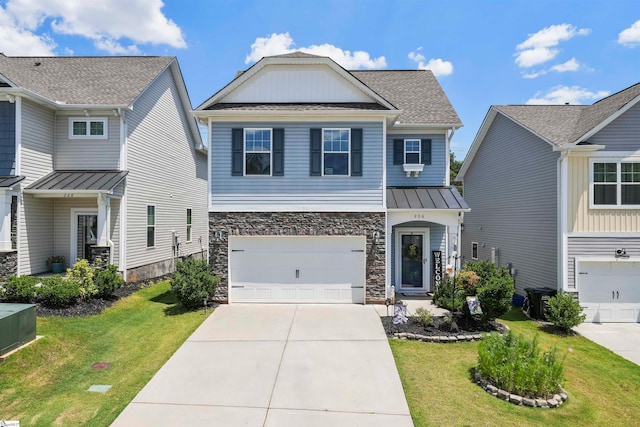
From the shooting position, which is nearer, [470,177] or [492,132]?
[492,132]

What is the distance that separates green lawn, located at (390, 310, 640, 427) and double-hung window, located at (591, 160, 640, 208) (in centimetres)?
488

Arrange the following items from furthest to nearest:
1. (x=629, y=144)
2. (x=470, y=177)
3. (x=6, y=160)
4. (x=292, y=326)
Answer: (x=470, y=177) → (x=6, y=160) → (x=629, y=144) → (x=292, y=326)

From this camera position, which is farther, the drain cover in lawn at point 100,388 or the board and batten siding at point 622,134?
the board and batten siding at point 622,134

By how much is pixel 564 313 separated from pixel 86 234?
16.8m

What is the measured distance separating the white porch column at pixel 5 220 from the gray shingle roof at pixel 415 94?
12.8 m

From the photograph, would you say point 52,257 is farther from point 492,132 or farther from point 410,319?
point 492,132

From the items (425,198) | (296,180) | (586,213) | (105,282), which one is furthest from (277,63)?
(586,213)

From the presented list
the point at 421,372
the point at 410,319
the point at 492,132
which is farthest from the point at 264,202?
the point at 492,132

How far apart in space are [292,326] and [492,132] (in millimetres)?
12545

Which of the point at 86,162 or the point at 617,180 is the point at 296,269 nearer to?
the point at 86,162

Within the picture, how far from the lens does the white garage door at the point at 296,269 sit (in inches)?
442

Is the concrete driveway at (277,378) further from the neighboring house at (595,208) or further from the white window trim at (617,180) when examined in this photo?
the white window trim at (617,180)

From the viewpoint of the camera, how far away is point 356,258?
11.2m

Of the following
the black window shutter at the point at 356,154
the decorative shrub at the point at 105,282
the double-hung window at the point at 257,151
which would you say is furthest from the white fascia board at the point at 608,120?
the decorative shrub at the point at 105,282
